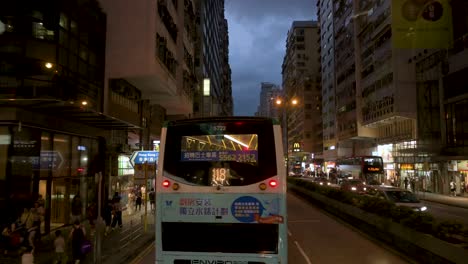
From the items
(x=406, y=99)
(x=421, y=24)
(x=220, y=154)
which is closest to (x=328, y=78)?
(x=406, y=99)

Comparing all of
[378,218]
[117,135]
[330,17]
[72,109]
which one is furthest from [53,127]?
[330,17]

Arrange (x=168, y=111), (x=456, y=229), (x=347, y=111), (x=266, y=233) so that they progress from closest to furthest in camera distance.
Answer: (x=266, y=233) < (x=456, y=229) < (x=168, y=111) < (x=347, y=111)

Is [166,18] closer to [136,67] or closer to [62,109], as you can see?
[136,67]

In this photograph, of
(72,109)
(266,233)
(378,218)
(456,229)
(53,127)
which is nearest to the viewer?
(266,233)

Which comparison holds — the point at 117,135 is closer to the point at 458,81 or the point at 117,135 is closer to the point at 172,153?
the point at 172,153

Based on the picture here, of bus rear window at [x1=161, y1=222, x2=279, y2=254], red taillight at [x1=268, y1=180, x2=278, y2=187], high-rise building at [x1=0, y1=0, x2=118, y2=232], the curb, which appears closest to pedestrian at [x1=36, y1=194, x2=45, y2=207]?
high-rise building at [x1=0, y1=0, x2=118, y2=232]

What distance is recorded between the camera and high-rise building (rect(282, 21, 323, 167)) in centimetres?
11957

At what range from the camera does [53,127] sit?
59.4ft

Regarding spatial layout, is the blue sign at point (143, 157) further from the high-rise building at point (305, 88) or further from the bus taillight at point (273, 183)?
the high-rise building at point (305, 88)

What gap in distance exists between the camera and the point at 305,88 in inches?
4734

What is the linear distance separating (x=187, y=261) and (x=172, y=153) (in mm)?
1970

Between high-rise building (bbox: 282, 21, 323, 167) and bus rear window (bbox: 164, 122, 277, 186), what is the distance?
3963 inches

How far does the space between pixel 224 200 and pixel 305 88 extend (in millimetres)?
114503

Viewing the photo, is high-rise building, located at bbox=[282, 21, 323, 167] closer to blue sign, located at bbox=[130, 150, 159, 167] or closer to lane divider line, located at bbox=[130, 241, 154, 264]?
blue sign, located at bbox=[130, 150, 159, 167]
